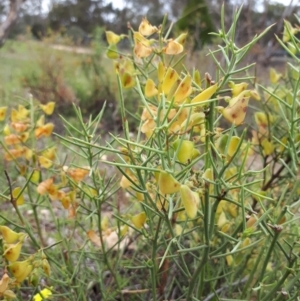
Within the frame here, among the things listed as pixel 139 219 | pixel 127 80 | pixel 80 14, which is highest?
pixel 127 80

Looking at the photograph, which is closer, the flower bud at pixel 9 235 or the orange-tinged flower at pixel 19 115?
the flower bud at pixel 9 235

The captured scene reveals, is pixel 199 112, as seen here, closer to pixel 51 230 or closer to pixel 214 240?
pixel 214 240

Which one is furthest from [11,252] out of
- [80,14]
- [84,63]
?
[80,14]

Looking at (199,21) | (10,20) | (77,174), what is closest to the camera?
(77,174)

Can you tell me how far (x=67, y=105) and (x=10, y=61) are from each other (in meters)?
5.09

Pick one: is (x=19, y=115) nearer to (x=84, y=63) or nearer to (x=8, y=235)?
(x=8, y=235)

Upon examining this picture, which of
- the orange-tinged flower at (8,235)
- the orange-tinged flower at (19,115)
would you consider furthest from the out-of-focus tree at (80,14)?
the orange-tinged flower at (8,235)

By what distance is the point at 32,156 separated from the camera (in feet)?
3.36

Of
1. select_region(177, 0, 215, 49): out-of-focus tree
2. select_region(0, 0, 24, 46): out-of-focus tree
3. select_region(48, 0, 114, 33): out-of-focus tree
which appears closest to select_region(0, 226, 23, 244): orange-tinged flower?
select_region(0, 0, 24, 46): out-of-focus tree

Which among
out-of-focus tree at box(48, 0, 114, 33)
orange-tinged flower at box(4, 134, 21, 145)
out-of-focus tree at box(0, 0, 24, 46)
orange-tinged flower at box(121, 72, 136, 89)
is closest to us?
orange-tinged flower at box(121, 72, 136, 89)

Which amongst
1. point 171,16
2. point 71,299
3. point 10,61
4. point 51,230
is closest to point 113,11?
point 171,16

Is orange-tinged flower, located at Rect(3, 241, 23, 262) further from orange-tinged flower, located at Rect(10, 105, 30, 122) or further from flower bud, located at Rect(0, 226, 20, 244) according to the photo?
orange-tinged flower, located at Rect(10, 105, 30, 122)

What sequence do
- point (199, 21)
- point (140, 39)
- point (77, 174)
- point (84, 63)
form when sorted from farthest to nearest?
1. point (199, 21)
2. point (84, 63)
3. point (77, 174)
4. point (140, 39)

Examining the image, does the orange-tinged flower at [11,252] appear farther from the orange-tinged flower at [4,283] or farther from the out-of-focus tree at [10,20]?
the out-of-focus tree at [10,20]
